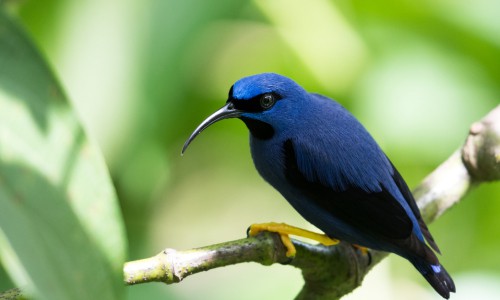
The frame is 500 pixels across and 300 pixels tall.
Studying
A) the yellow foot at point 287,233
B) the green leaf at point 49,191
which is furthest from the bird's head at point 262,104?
the green leaf at point 49,191

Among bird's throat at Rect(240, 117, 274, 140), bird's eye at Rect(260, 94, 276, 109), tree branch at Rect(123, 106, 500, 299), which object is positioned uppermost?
bird's eye at Rect(260, 94, 276, 109)

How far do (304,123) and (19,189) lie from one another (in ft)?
5.95

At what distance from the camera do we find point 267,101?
124 inches

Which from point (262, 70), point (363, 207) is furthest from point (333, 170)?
point (262, 70)

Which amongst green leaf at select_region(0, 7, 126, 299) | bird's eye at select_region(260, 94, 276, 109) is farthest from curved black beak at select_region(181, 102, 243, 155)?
green leaf at select_region(0, 7, 126, 299)

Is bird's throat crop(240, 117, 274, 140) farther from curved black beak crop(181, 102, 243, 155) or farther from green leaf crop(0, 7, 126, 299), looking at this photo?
green leaf crop(0, 7, 126, 299)

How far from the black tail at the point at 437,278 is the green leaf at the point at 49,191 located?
1787 mm

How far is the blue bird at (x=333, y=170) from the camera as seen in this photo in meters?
3.06

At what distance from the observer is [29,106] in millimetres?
1685

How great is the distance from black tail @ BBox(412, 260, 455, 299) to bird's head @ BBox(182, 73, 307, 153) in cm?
86

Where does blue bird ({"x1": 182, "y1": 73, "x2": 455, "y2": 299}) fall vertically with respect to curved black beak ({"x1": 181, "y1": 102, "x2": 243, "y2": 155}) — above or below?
below

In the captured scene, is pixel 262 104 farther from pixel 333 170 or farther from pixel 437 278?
pixel 437 278

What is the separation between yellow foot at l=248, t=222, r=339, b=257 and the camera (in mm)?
2660

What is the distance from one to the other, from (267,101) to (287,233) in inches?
26.9
